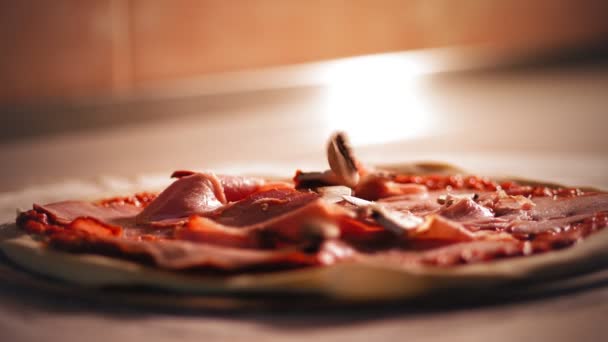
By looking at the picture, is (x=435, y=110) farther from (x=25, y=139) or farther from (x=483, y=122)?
(x=25, y=139)

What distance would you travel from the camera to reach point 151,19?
345 centimetres

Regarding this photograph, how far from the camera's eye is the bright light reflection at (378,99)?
334cm

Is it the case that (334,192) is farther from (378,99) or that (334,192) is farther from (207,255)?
(378,99)

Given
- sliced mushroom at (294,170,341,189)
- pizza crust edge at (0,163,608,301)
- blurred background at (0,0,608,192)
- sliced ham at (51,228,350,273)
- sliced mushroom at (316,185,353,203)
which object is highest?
blurred background at (0,0,608,192)

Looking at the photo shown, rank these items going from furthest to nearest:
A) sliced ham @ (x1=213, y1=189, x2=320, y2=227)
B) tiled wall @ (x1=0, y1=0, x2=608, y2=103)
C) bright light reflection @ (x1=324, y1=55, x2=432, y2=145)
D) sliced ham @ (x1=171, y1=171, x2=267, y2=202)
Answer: bright light reflection @ (x1=324, y1=55, x2=432, y2=145), tiled wall @ (x1=0, y1=0, x2=608, y2=103), sliced ham @ (x1=171, y1=171, x2=267, y2=202), sliced ham @ (x1=213, y1=189, x2=320, y2=227)

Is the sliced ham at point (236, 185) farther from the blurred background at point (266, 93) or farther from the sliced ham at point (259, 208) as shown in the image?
the blurred background at point (266, 93)

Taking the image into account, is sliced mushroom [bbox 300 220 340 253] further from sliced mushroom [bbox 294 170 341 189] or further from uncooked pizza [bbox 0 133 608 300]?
sliced mushroom [bbox 294 170 341 189]

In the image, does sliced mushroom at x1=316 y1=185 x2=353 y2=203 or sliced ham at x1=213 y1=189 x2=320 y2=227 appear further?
sliced mushroom at x1=316 y1=185 x2=353 y2=203

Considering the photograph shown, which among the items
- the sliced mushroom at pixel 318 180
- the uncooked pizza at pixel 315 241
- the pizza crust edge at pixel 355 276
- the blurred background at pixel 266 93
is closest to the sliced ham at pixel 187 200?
the uncooked pizza at pixel 315 241

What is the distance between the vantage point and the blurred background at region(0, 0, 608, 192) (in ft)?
8.84

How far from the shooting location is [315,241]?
3.60ft

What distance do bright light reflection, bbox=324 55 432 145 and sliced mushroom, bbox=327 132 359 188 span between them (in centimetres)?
149

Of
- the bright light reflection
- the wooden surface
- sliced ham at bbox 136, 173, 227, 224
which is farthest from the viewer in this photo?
the bright light reflection

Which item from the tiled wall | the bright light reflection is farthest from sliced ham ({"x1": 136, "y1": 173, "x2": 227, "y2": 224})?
the tiled wall
